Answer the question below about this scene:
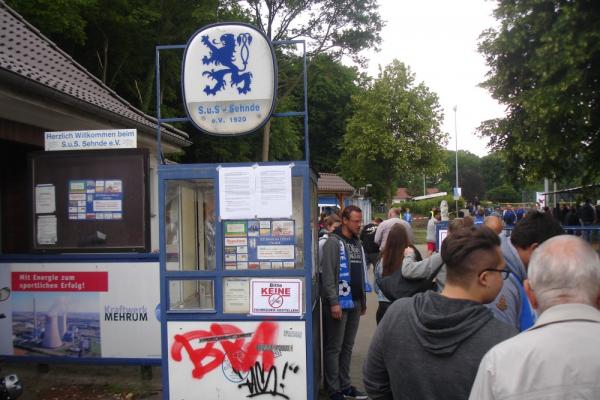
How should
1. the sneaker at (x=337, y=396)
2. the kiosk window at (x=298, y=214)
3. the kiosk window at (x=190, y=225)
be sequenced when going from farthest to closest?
the sneaker at (x=337, y=396), the kiosk window at (x=190, y=225), the kiosk window at (x=298, y=214)

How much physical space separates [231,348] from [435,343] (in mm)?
2843

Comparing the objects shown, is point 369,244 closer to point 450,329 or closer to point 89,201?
point 89,201

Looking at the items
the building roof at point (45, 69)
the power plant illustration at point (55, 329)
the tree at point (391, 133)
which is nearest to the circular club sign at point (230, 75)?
the building roof at point (45, 69)

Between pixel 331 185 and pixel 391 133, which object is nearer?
pixel 331 185

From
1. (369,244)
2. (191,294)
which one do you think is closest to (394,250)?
(191,294)

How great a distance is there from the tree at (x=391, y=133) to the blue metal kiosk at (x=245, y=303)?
35739 millimetres

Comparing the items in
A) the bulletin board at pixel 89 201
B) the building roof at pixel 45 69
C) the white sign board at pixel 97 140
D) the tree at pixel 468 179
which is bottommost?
the bulletin board at pixel 89 201

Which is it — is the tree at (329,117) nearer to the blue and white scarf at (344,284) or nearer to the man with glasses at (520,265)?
the blue and white scarf at (344,284)

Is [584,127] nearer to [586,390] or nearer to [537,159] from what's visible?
[537,159]

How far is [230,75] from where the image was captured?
4859mm

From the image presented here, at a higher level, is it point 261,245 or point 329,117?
point 329,117

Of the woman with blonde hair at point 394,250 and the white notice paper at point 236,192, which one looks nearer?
the white notice paper at point 236,192

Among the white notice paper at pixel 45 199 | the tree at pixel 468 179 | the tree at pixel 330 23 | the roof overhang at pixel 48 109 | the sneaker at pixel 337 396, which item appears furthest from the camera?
the tree at pixel 468 179

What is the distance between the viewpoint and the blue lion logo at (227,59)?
4.85 metres
